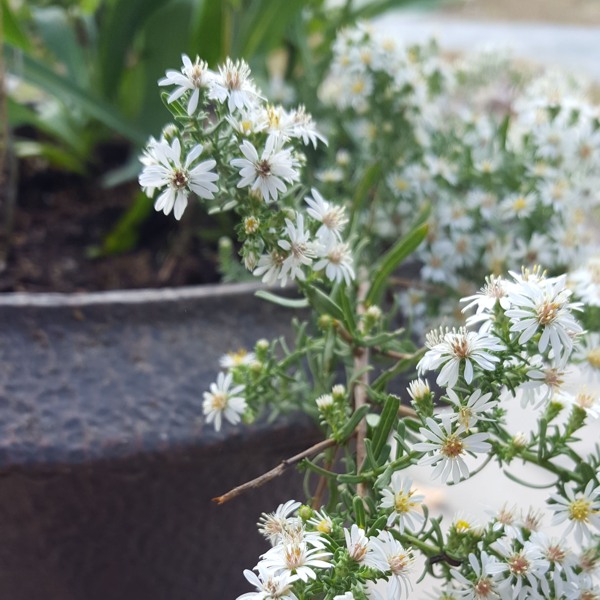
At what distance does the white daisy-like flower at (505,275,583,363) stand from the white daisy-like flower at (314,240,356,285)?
106mm

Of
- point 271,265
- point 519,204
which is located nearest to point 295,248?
point 271,265

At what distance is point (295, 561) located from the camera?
0.37 m

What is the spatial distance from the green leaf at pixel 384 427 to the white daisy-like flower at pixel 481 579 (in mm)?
69

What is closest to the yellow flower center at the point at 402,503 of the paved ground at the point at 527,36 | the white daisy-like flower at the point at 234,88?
the white daisy-like flower at the point at 234,88

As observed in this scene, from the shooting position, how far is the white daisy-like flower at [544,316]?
410mm

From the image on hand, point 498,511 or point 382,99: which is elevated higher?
point 382,99

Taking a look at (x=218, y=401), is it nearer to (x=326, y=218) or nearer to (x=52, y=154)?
(x=326, y=218)

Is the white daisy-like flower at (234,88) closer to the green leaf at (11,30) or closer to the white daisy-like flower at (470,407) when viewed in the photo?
the white daisy-like flower at (470,407)

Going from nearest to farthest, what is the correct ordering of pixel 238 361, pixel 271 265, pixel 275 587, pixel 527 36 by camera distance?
pixel 275 587
pixel 271 265
pixel 238 361
pixel 527 36

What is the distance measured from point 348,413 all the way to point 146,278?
380 millimetres

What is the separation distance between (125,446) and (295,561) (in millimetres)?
244

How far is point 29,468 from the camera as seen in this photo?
1.87 ft

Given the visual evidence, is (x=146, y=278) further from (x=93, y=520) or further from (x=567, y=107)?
(x=567, y=107)

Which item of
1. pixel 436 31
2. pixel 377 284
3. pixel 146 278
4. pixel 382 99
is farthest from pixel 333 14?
pixel 377 284
